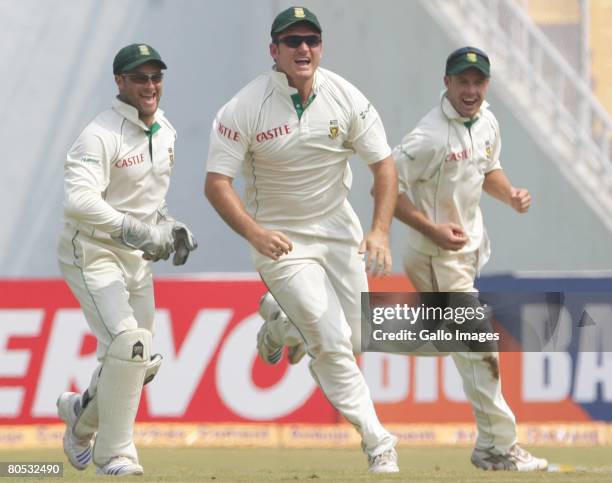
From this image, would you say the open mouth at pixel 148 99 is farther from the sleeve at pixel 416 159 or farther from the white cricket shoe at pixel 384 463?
the white cricket shoe at pixel 384 463

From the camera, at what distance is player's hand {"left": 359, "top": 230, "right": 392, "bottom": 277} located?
674 cm

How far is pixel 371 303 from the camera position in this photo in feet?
24.8

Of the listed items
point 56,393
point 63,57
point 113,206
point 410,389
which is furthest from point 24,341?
point 63,57

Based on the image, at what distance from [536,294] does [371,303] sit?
2.83 m

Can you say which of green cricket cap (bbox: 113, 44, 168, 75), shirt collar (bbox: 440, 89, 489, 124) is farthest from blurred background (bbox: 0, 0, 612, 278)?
green cricket cap (bbox: 113, 44, 168, 75)

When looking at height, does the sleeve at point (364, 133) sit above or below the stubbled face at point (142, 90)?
below

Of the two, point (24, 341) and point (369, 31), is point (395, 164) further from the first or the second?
point (369, 31)

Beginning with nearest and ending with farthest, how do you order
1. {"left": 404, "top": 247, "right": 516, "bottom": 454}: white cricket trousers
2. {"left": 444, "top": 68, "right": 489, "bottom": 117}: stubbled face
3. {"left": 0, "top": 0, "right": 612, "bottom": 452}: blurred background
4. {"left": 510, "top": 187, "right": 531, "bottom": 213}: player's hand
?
{"left": 404, "top": 247, "right": 516, "bottom": 454}: white cricket trousers → {"left": 444, "top": 68, "right": 489, "bottom": 117}: stubbled face → {"left": 510, "top": 187, "right": 531, "bottom": 213}: player's hand → {"left": 0, "top": 0, "right": 612, "bottom": 452}: blurred background

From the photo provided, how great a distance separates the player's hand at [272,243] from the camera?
22.2 ft

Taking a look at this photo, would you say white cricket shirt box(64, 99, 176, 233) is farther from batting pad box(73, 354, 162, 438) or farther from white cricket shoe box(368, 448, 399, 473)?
white cricket shoe box(368, 448, 399, 473)

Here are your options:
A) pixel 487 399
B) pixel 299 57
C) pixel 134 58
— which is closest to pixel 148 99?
pixel 134 58

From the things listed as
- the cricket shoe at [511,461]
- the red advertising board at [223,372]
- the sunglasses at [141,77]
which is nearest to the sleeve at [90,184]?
the sunglasses at [141,77]

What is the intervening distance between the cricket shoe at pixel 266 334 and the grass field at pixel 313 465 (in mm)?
536

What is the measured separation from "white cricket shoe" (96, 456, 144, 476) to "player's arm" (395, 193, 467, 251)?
5.56 ft
